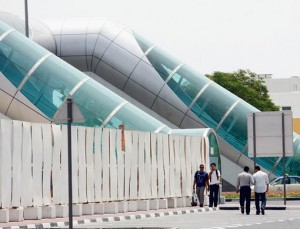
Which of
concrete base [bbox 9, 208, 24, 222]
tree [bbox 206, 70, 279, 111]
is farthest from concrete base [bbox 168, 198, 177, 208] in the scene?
tree [bbox 206, 70, 279, 111]

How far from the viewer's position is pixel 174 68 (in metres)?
75.1

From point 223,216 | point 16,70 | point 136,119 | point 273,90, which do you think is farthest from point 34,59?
point 273,90

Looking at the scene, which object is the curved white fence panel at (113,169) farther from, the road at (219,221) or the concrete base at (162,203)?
the concrete base at (162,203)

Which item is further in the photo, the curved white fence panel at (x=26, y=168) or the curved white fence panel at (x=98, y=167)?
the curved white fence panel at (x=98, y=167)

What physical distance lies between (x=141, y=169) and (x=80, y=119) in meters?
17.4

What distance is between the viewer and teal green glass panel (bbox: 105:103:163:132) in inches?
2379

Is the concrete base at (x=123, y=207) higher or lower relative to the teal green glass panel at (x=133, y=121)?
lower

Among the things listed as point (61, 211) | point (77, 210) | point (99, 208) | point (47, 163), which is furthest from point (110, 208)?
point (47, 163)

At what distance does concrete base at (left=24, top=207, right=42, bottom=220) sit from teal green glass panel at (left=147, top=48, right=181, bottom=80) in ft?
131

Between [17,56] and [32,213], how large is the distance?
28761 millimetres

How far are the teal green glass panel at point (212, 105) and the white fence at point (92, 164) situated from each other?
76.8ft

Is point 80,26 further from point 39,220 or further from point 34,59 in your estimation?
point 39,220

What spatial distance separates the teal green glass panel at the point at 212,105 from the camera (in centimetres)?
7381

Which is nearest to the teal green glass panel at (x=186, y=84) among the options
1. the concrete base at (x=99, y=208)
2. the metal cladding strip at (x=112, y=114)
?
the metal cladding strip at (x=112, y=114)
